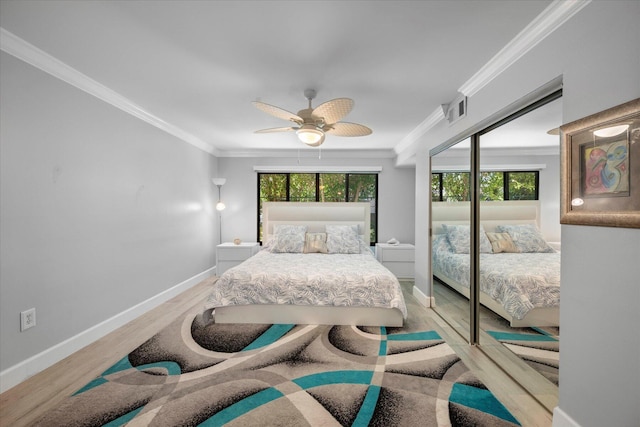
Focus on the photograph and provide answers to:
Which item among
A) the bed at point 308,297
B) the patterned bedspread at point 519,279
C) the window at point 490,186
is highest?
the window at point 490,186

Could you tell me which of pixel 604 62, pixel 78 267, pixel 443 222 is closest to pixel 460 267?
pixel 443 222

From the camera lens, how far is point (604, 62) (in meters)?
1.31

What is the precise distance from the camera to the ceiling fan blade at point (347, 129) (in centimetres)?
273

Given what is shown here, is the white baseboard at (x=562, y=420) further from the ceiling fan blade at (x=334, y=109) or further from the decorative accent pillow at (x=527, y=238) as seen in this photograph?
the ceiling fan blade at (x=334, y=109)

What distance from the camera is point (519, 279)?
205 centimetres

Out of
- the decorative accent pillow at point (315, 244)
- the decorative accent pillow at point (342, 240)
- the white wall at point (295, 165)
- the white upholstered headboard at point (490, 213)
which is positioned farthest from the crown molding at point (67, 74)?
the white upholstered headboard at point (490, 213)

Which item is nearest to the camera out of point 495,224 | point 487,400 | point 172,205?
point 487,400

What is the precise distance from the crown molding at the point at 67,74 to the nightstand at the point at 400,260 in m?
3.96

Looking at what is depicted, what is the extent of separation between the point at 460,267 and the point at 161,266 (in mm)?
3680

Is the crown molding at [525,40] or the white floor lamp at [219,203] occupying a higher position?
the crown molding at [525,40]

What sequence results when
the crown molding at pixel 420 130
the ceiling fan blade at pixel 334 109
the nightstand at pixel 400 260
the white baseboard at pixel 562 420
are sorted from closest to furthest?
1. the white baseboard at pixel 562 420
2. the ceiling fan blade at pixel 334 109
3. the crown molding at pixel 420 130
4. the nightstand at pixel 400 260

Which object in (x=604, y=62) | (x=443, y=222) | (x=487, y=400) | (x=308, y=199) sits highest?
(x=604, y=62)

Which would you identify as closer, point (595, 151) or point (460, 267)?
point (595, 151)

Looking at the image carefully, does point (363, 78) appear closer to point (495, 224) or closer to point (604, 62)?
point (604, 62)
